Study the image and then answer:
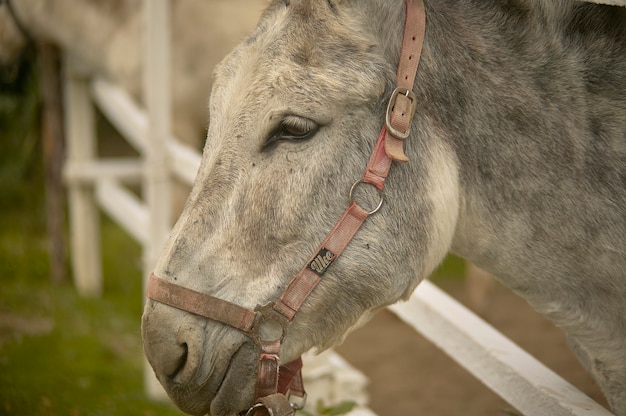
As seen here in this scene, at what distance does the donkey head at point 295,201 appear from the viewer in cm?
173

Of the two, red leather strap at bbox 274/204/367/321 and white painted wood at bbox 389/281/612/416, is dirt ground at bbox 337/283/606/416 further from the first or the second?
red leather strap at bbox 274/204/367/321

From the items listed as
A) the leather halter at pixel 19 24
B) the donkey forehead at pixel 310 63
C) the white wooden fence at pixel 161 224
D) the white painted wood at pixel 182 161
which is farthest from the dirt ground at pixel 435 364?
the leather halter at pixel 19 24

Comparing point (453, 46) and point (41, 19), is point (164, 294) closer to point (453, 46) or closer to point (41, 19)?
point (453, 46)

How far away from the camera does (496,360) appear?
1966 mm

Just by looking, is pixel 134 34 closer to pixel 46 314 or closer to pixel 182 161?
pixel 182 161

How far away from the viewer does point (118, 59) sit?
5.21m

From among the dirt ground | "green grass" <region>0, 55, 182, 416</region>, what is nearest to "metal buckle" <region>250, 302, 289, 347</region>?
"green grass" <region>0, 55, 182, 416</region>

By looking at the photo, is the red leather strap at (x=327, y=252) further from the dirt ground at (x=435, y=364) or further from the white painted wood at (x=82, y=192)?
the white painted wood at (x=82, y=192)

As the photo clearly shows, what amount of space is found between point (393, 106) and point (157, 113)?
2.24m

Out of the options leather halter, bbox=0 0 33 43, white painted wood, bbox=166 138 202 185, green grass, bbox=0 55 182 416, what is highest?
white painted wood, bbox=166 138 202 185

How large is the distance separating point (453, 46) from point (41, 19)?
15.1 feet

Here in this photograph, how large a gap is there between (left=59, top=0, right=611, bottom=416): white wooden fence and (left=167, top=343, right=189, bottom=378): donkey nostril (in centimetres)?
84

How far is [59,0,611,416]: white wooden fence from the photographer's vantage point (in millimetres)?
1915

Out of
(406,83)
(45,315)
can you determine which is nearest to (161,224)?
(45,315)
